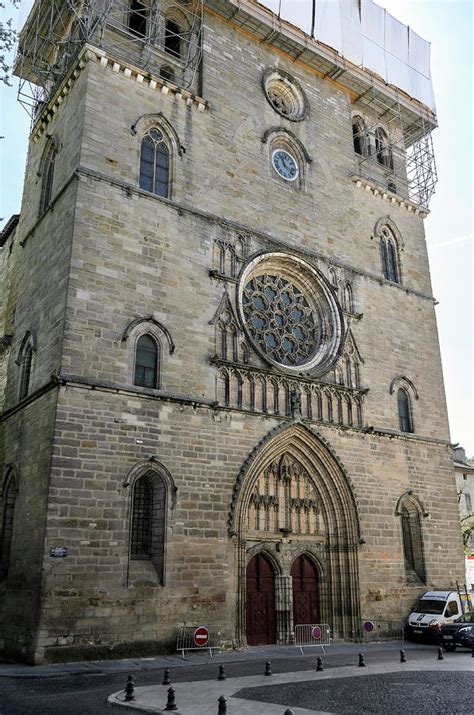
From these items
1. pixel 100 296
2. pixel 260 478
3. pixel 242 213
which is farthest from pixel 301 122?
pixel 260 478

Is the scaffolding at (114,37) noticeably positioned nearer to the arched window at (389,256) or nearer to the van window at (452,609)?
the arched window at (389,256)

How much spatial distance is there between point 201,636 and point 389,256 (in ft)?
48.2

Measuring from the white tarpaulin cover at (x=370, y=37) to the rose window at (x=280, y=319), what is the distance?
9869 millimetres

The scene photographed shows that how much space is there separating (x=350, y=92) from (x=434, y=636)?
1876 cm

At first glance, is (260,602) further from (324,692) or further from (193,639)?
(324,692)

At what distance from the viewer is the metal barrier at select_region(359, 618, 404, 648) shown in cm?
1697

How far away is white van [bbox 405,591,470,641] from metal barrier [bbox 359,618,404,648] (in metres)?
0.27

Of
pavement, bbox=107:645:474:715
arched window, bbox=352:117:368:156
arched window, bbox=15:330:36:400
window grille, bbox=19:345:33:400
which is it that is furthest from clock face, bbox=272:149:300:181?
pavement, bbox=107:645:474:715

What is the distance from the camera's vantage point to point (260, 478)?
16.9 m

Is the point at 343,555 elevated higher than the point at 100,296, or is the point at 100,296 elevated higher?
the point at 100,296

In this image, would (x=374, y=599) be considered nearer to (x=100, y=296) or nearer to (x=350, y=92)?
(x=100, y=296)

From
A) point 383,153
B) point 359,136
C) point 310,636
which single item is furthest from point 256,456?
point 383,153

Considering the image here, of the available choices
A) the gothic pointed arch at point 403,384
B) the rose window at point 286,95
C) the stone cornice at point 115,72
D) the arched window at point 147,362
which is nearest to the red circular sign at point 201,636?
the arched window at point 147,362

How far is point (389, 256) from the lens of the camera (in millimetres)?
22969
